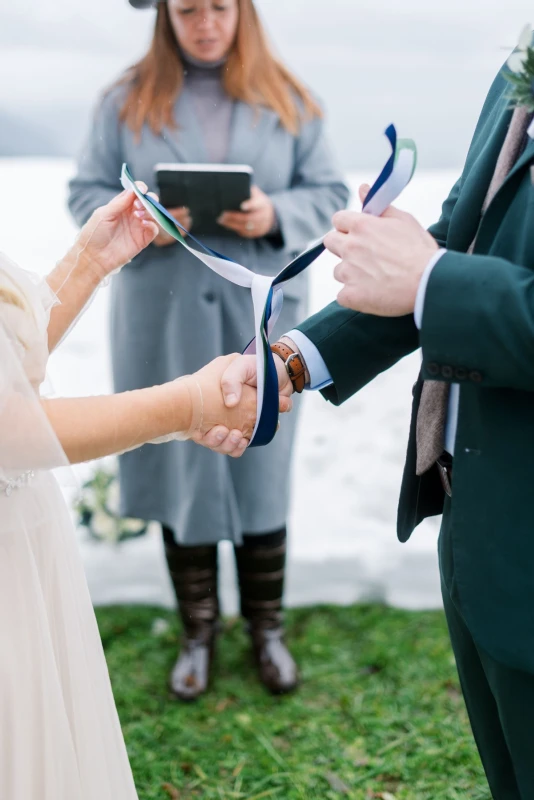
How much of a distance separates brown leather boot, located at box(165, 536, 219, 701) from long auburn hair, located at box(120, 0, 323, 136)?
1.29m

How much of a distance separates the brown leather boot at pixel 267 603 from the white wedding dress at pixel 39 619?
3.76ft

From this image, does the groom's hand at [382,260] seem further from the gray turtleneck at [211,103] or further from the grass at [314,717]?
the grass at [314,717]

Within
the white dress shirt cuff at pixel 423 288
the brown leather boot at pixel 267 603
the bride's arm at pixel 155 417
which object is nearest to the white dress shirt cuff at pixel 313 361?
the bride's arm at pixel 155 417

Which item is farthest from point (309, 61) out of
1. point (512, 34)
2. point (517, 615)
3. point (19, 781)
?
point (19, 781)

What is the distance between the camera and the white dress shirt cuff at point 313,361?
156 centimetres

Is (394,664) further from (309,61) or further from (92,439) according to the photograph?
(309,61)

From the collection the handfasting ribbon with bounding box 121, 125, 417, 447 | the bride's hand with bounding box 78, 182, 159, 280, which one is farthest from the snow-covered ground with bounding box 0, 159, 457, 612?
the handfasting ribbon with bounding box 121, 125, 417, 447

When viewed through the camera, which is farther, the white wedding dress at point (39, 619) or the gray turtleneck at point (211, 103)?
the gray turtleneck at point (211, 103)

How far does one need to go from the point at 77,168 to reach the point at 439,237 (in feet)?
4.33

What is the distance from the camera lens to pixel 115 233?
1.66 metres

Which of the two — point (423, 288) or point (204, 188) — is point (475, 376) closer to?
point (423, 288)

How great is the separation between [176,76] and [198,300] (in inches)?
24.6

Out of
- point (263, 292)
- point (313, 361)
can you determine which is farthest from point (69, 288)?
point (313, 361)

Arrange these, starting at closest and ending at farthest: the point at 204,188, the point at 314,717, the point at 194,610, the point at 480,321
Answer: the point at 480,321 → the point at 204,188 → the point at 314,717 → the point at 194,610
